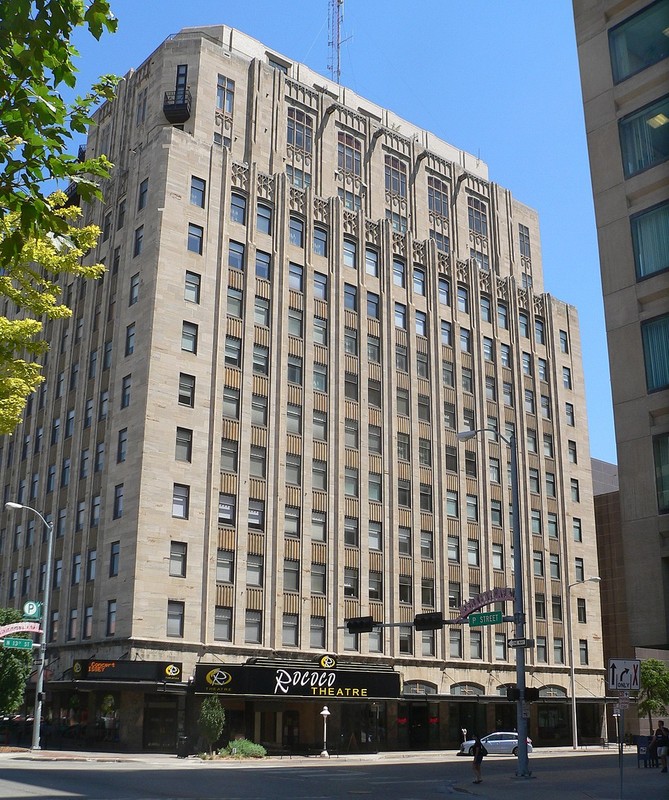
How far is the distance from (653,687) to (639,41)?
65.1 metres

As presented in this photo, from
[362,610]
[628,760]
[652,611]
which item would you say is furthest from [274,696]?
[652,611]

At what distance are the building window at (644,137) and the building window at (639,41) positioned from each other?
4.35ft

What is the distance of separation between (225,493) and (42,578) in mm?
15298

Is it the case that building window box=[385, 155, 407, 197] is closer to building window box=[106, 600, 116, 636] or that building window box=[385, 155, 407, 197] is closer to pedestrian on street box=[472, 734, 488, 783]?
building window box=[106, 600, 116, 636]

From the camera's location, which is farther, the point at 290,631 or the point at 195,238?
the point at 195,238

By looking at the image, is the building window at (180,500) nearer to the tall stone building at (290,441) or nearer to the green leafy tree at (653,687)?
the tall stone building at (290,441)

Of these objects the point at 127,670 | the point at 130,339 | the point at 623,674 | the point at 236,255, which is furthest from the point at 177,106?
the point at 623,674

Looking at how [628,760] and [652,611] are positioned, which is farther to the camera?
[628,760]

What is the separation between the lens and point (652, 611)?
22875 millimetres

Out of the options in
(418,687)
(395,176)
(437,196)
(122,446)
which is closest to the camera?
(122,446)

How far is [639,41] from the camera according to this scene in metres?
25.4

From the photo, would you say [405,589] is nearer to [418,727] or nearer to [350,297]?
[418,727]

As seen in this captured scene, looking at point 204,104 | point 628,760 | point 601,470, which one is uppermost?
point 204,104

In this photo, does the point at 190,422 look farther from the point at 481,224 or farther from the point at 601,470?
the point at 601,470
